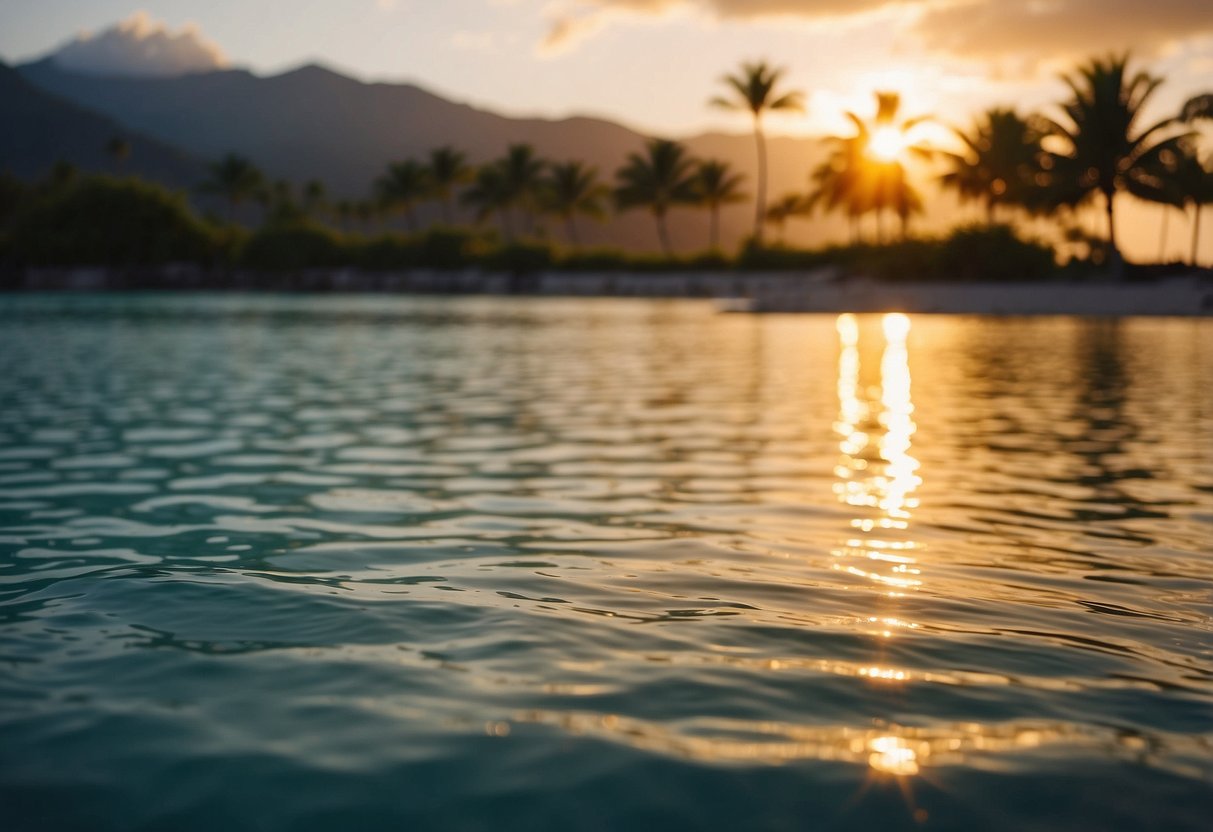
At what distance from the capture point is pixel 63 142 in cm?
16575

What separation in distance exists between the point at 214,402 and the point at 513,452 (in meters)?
5.55

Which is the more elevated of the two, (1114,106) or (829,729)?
(1114,106)

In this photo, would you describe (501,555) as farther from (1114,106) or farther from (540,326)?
(1114,106)

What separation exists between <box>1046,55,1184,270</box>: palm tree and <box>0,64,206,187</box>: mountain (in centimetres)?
14536

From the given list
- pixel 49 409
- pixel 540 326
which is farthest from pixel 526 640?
pixel 540 326

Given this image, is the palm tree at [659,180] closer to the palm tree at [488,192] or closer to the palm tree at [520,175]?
the palm tree at [520,175]

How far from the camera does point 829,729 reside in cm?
338

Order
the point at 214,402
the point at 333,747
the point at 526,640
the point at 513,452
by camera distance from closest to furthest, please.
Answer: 1. the point at 333,747
2. the point at 526,640
3. the point at 513,452
4. the point at 214,402

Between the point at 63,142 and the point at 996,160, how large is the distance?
154 metres

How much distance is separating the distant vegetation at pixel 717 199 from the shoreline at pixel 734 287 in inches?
40.8

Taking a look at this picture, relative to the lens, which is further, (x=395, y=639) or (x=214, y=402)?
(x=214, y=402)

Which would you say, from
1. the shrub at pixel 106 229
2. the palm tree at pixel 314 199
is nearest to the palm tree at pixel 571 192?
the shrub at pixel 106 229

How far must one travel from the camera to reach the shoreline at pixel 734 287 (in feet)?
131

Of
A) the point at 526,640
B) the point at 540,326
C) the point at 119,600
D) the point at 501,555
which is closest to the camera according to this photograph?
the point at 526,640
